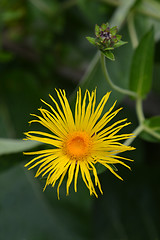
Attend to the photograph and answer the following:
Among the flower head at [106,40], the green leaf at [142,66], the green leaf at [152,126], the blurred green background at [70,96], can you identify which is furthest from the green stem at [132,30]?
the flower head at [106,40]

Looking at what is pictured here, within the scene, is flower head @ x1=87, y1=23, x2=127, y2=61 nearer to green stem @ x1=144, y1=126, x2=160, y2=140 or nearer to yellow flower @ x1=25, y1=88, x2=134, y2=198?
yellow flower @ x1=25, y1=88, x2=134, y2=198

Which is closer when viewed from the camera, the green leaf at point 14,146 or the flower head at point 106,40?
the flower head at point 106,40

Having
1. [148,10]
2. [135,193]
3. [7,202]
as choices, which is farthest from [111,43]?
[135,193]

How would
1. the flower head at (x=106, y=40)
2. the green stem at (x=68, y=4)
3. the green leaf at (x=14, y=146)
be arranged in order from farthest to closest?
the green stem at (x=68, y=4) → the green leaf at (x=14, y=146) → the flower head at (x=106, y=40)

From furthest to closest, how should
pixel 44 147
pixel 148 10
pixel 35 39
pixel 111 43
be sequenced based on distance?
1. pixel 35 39
2. pixel 148 10
3. pixel 44 147
4. pixel 111 43

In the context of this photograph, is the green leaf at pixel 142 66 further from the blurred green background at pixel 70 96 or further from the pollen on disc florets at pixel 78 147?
the pollen on disc florets at pixel 78 147

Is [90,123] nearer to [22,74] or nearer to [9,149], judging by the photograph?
[9,149]
